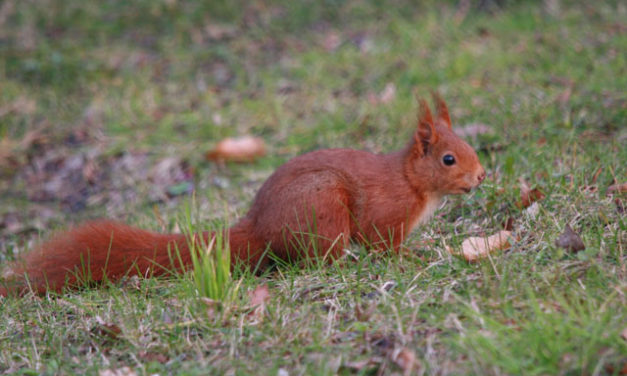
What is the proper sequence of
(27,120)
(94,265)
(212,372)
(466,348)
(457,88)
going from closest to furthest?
1. (466,348)
2. (212,372)
3. (94,265)
4. (457,88)
5. (27,120)

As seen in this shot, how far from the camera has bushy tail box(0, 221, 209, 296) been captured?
2.60 metres

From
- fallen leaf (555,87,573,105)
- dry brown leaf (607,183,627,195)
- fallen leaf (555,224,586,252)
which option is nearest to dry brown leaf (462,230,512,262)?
fallen leaf (555,224,586,252)

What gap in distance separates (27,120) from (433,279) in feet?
14.0

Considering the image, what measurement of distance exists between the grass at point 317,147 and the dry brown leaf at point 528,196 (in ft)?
0.12

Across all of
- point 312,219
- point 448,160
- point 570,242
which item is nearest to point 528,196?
point 448,160

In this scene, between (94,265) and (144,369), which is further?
(94,265)

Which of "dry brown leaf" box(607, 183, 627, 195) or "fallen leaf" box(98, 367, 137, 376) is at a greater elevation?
"dry brown leaf" box(607, 183, 627, 195)

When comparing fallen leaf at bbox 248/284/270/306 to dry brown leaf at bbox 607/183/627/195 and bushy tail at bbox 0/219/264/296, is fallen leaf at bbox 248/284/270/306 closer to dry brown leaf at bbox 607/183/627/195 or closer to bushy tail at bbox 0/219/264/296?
bushy tail at bbox 0/219/264/296

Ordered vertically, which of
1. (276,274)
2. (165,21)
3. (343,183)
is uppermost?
(165,21)

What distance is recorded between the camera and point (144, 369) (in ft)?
6.61

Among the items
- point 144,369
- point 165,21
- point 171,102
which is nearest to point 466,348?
point 144,369

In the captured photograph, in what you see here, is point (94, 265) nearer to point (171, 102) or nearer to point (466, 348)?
point (466, 348)

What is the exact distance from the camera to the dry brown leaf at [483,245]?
242cm

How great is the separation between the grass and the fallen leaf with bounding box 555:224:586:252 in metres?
0.05
